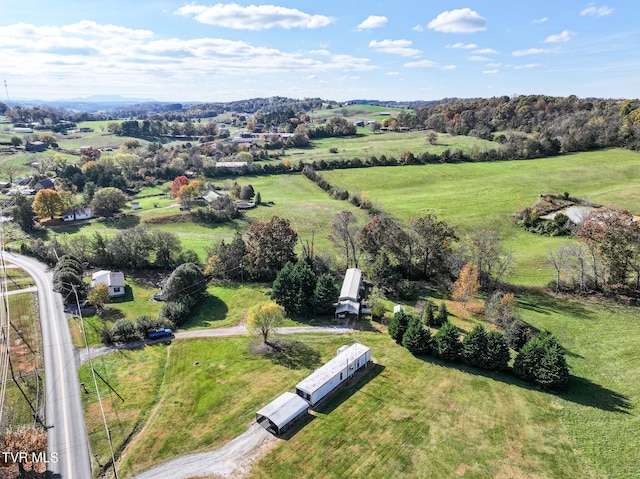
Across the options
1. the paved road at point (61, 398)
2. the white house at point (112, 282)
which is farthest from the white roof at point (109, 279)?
the paved road at point (61, 398)

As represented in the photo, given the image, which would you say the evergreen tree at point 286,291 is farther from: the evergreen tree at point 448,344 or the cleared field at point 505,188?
the cleared field at point 505,188

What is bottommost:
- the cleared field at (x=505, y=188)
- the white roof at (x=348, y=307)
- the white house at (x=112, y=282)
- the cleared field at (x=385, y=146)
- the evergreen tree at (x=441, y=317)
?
the white house at (x=112, y=282)

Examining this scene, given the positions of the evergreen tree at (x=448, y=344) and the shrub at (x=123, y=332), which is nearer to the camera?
the evergreen tree at (x=448, y=344)

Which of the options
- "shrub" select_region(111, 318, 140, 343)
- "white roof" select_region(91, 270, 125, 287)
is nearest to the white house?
"white roof" select_region(91, 270, 125, 287)

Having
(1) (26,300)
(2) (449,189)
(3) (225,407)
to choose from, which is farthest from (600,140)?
(1) (26,300)

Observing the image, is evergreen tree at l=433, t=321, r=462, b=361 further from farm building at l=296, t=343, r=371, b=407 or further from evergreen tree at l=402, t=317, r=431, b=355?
farm building at l=296, t=343, r=371, b=407

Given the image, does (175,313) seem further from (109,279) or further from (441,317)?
(441,317)

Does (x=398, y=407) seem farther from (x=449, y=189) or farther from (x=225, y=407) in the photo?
(x=449, y=189)
